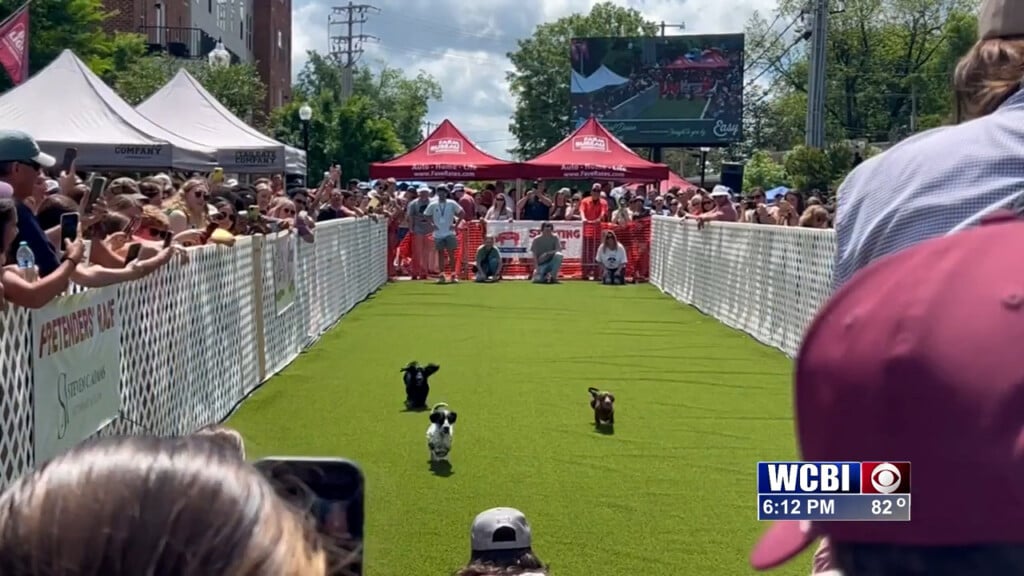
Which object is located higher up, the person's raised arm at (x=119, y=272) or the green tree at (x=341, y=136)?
the green tree at (x=341, y=136)

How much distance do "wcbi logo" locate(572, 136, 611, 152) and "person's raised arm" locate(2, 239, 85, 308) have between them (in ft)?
85.2

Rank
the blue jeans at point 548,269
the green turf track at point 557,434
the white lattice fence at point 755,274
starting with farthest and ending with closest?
the blue jeans at point 548,269 < the white lattice fence at point 755,274 < the green turf track at point 557,434

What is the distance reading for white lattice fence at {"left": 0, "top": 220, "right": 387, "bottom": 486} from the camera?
5.20m

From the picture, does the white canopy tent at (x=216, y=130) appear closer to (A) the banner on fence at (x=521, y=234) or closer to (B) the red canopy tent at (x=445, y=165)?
(A) the banner on fence at (x=521, y=234)

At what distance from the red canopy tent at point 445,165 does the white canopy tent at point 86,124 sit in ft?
40.1

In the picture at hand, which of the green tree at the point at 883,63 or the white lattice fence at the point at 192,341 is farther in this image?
the green tree at the point at 883,63

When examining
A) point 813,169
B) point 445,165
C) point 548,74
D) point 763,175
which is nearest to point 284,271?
point 445,165

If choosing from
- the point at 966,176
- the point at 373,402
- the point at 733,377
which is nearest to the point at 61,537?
the point at 966,176

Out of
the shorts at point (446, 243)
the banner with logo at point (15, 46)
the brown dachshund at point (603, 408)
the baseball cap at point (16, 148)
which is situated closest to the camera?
the baseball cap at point (16, 148)

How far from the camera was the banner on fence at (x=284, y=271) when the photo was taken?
41.9 ft

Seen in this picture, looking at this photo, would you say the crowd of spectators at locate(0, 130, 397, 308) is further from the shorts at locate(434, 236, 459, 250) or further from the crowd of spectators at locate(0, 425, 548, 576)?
the shorts at locate(434, 236, 459, 250)

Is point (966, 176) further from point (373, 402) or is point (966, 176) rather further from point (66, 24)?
point (66, 24)

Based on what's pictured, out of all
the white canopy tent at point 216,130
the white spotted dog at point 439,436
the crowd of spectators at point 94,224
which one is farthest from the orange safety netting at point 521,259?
the white spotted dog at point 439,436

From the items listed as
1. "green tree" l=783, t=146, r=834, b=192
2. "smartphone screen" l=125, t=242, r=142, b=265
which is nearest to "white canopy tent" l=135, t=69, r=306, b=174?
"smartphone screen" l=125, t=242, r=142, b=265
